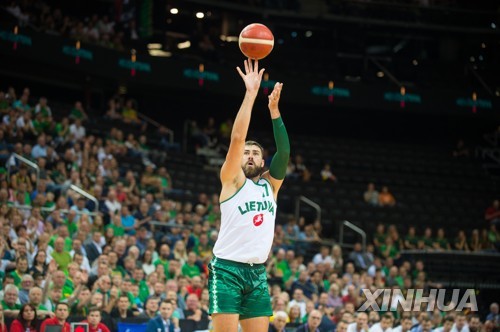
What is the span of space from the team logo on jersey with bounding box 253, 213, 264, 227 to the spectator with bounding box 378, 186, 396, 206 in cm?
2003

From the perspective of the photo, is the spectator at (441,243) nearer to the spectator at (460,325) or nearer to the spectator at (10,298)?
the spectator at (460,325)

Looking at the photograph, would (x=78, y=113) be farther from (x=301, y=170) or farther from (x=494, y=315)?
(x=494, y=315)

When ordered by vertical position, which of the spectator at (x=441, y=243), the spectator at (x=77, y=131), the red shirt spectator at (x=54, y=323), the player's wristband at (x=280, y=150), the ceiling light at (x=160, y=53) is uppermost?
the ceiling light at (x=160, y=53)

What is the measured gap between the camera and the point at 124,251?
17.2 meters

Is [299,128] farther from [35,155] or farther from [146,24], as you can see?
[35,155]

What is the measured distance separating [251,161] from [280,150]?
292mm

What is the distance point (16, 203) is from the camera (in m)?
18.1

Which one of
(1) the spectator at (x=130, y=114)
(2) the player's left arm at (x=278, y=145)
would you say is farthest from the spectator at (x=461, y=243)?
(2) the player's left arm at (x=278, y=145)

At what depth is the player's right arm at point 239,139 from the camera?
7668 mm

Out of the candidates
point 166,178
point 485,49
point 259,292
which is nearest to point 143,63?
point 166,178

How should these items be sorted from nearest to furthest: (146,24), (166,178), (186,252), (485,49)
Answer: (186,252) → (166,178) → (146,24) → (485,49)

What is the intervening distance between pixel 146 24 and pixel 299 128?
8913mm

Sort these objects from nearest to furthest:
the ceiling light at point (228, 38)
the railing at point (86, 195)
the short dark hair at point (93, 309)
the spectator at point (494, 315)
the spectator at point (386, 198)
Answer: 1. the short dark hair at point (93, 309)
2. the spectator at point (494, 315)
3. the railing at point (86, 195)
4. the spectator at point (386, 198)
5. the ceiling light at point (228, 38)

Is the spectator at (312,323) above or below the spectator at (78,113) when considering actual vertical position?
below
